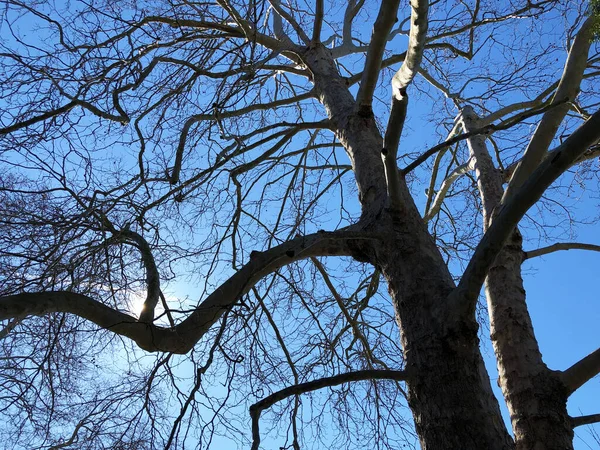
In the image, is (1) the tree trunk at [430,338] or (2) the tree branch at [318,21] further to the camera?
(2) the tree branch at [318,21]

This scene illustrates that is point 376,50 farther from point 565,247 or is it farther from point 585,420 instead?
point 585,420

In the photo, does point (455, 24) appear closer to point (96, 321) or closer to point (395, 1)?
point (395, 1)

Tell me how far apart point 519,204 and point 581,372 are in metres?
1.04

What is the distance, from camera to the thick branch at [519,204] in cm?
178

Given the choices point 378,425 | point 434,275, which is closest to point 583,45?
point 434,275

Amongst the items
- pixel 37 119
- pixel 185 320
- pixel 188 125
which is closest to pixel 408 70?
pixel 185 320

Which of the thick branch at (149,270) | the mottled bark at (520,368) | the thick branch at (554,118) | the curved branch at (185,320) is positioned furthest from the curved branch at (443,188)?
the thick branch at (149,270)

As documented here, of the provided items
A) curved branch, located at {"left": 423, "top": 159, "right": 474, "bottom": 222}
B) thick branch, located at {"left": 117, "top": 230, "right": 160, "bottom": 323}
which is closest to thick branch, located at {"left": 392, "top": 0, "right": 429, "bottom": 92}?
thick branch, located at {"left": 117, "top": 230, "right": 160, "bottom": 323}

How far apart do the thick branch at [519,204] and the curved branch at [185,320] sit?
1.87ft

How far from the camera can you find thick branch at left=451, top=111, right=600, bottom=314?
178 cm

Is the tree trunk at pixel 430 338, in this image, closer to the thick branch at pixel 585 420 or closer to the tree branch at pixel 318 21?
the thick branch at pixel 585 420

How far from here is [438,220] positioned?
5707 mm

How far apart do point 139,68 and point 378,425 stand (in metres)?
2.77

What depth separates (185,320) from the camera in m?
2.62
